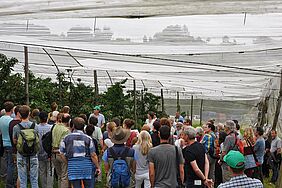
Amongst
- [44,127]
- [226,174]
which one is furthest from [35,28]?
[226,174]

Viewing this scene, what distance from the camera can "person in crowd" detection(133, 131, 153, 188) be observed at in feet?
25.9

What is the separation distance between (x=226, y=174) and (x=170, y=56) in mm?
3009

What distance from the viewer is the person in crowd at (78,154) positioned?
7.61 m

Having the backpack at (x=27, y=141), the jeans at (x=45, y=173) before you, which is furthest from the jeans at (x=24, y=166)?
the jeans at (x=45, y=173)

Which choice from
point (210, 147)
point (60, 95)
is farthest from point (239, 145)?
point (60, 95)

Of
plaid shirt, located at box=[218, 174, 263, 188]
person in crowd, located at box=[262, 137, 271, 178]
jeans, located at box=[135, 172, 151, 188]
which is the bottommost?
person in crowd, located at box=[262, 137, 271, 178]

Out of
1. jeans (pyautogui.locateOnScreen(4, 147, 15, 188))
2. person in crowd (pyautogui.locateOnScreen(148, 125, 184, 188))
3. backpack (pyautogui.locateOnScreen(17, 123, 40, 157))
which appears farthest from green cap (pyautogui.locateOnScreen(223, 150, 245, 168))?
jeans (pyautogui.locateOnScreen(4, 147, 15, 188))

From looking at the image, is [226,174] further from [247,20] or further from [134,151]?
[247,20]

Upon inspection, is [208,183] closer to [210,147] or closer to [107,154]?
[107,154]

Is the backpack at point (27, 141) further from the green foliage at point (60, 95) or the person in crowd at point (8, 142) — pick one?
the green foliage at point (60, 95)

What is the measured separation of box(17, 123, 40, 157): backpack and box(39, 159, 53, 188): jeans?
91 centimetres

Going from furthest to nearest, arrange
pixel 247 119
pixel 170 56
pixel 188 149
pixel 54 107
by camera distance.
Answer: pixel 247 119
pixel 170 56
pixel 54 107
pixel 188 149

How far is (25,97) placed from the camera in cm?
1271

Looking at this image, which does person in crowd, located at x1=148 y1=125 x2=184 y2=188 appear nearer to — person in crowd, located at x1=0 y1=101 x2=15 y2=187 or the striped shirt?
the striped shirt
